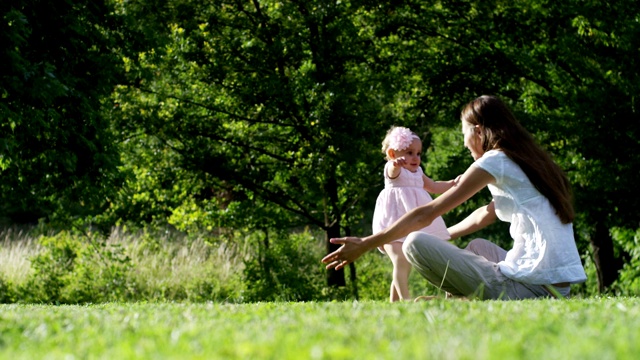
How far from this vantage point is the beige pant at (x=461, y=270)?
19.5 feet

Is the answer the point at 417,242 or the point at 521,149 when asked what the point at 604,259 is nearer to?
the point at 521,149

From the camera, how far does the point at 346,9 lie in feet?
46.9

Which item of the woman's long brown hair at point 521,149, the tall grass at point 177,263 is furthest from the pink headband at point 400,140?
the tall grass at point 177,263

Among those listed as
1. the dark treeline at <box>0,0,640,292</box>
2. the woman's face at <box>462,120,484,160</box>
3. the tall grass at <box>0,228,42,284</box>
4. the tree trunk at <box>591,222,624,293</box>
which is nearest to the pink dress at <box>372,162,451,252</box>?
the woman's face at <box>462,120,484,160</box>

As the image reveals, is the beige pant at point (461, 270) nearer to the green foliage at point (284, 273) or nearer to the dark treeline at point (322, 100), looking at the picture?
the dark treeline at point (322, 100)

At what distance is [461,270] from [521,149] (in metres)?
0.90

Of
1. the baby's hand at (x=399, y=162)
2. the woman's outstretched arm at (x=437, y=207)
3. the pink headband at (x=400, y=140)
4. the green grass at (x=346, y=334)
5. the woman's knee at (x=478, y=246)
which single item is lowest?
the green grass at (x=346, y=334)

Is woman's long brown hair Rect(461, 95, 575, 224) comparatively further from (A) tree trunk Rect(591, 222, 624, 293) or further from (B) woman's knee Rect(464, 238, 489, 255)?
(A) tree trunk Rect(591, 222, 624, 293)

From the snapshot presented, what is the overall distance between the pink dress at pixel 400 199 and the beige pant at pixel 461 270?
7.30ft

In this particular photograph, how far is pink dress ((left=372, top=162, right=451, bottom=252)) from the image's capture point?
27.6 feet

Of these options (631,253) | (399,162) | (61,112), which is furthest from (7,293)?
(631,253)

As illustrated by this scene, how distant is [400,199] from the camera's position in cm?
843

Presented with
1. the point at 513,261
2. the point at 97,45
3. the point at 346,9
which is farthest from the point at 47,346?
the point at 346,9

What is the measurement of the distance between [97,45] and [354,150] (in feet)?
13.9
